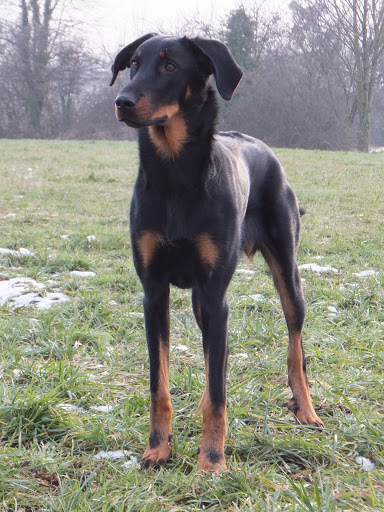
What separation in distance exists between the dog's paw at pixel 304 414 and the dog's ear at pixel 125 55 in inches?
75.7

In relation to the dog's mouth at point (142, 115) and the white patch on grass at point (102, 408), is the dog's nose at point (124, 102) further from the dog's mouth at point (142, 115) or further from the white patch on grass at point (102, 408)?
the white patch on grass at point (102, 408)

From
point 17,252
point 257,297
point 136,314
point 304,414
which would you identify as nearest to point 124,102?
point 304,414

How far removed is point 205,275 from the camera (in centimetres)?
246

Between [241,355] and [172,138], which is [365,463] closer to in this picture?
[241,355]

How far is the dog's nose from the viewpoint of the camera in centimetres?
226

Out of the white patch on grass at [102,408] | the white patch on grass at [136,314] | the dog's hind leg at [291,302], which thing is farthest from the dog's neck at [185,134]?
the white patch on grass at [136,314]

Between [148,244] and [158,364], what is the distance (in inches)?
20.9

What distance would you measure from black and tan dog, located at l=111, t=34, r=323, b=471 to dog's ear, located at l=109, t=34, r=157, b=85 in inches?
7.7

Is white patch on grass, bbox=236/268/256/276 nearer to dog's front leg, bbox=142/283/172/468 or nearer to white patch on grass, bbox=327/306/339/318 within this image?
white patch on grass, bbox=327/306/339/318

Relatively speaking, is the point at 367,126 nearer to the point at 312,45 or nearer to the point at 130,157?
the point at 312,45

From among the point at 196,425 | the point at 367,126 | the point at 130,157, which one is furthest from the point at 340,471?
the point at 367,126

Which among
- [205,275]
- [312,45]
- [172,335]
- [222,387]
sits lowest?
[172,335]

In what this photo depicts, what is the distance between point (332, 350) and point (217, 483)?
4.88 ft

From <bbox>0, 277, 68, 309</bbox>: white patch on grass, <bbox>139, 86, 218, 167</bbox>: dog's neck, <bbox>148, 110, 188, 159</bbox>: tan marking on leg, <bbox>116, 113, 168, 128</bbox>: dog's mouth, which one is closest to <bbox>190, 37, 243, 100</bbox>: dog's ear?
<bbox>139, 86, 218, 167</bbox>: dog's neck
